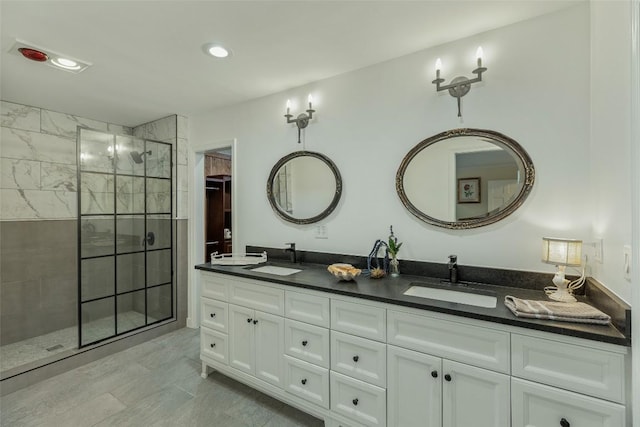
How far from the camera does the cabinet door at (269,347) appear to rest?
2.02 metres

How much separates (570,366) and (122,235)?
12.2 ft

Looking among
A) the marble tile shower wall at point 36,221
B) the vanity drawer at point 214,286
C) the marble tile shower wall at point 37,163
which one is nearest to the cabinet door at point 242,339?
the vanity drawer at point 214,286

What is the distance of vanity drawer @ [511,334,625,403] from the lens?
1114mm

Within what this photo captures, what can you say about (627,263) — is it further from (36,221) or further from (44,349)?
(36,221)

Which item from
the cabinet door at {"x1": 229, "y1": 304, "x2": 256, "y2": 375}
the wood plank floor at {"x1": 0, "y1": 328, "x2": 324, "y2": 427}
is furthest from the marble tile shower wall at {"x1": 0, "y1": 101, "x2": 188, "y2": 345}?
the cabinet door at {"x1": 229, "y1": 304, "x2": 256, "y2": 375}

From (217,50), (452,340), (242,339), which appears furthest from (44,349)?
(452,340)

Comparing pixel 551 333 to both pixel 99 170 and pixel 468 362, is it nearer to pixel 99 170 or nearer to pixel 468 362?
pixel 468 362

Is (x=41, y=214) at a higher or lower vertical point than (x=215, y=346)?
higher

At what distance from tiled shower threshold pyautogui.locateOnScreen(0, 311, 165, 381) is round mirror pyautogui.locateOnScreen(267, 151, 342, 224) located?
210 cm

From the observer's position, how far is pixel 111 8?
1618 mm

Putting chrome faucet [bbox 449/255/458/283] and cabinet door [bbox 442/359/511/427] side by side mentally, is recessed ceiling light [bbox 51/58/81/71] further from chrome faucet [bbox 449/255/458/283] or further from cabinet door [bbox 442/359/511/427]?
cabinet door [bbox 442/359/511/427]

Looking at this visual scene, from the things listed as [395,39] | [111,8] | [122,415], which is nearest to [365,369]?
[122,415]

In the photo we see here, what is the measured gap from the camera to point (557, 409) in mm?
1218

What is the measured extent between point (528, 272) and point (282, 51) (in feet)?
7.13
